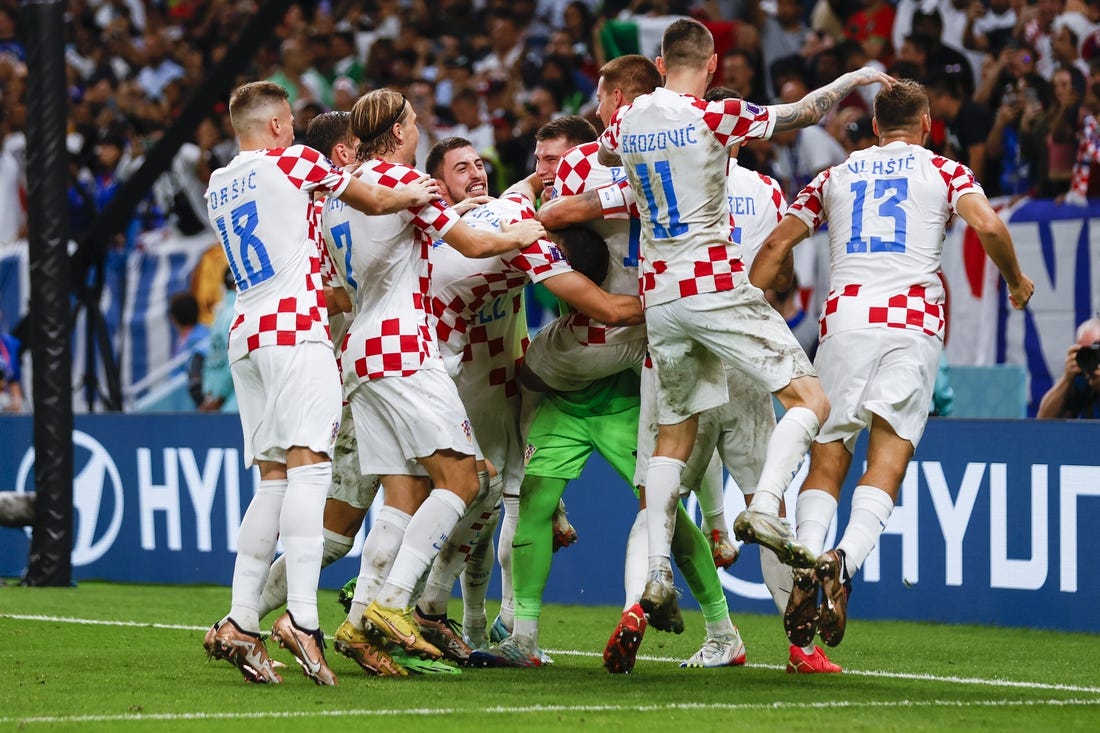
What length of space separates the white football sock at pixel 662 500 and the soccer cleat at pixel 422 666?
3.50 ft

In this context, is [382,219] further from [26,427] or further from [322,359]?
[26,427]

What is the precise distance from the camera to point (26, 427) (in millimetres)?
12805

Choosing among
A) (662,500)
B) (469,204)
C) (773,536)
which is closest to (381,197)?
(469,204)

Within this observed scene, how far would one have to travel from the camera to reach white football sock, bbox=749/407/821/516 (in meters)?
6.62

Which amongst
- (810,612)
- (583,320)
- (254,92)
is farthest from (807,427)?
(254,92)

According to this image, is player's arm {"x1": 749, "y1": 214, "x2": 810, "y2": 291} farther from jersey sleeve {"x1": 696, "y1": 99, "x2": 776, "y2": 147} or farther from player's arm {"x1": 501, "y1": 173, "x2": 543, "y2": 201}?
player's arm {"x1": 501, "y1": 173, "x2": 543, "y2": 201}

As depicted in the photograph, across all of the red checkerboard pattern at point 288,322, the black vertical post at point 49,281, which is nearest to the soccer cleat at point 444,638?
the red checkerboard pattern at point 288,322

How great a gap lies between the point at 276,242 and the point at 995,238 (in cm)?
297

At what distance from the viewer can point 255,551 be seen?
681cm

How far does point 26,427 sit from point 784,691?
8.06 meters

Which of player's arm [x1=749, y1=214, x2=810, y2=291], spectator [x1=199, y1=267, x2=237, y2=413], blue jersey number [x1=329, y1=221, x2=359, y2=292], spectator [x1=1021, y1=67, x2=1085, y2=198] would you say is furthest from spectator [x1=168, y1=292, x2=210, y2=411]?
player's arm [x1=749, y1=214, x2=810, y2=291]

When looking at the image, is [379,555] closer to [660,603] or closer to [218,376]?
[660,603]

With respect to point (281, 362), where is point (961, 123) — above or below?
above

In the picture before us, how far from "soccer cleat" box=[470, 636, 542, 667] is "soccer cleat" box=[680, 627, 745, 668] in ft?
2.29
